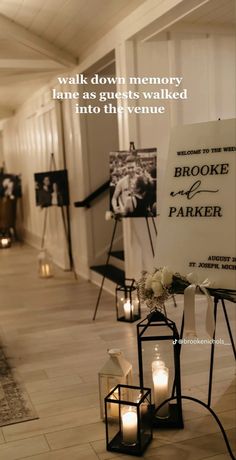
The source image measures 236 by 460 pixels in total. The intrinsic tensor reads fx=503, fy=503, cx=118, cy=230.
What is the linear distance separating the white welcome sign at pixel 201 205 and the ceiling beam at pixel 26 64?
11.7 feet

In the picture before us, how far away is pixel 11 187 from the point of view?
30.3 feet

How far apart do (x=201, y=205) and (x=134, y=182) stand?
1901mm

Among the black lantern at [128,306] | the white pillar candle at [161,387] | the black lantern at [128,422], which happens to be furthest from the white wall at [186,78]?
the black lantern at [128,422]

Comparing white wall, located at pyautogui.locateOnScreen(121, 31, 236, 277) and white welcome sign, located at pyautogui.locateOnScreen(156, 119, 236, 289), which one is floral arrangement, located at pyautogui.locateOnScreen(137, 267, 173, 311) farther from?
white wall, located at pyautogui.locateOnScreen(121, 31, 236, 277)

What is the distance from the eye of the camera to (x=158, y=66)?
445cm

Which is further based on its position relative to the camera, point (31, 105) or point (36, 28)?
point (31, 105)

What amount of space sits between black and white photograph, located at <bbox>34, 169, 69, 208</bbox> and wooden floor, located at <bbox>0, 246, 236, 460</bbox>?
1250 mm

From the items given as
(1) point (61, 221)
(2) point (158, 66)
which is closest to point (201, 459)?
(2) point (158, 66)

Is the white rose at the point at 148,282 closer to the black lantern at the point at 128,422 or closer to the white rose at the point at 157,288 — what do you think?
the white rose at the point at 157,288

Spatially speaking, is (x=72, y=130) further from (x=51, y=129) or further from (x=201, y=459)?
(x=201, y=459)

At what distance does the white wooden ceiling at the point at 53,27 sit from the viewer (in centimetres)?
416

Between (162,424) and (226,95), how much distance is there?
3141mm

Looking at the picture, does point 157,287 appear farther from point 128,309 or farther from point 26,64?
point 26,64

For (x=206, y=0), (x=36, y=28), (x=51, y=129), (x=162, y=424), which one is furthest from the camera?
(x=51, y=129)
